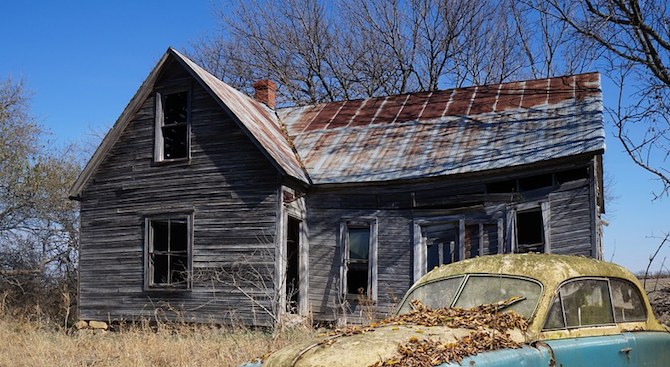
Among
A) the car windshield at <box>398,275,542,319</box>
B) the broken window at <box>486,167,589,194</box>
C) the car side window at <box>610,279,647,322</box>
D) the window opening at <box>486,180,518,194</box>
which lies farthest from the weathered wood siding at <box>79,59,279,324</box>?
the car side window at <box>610,279,647,322</box>

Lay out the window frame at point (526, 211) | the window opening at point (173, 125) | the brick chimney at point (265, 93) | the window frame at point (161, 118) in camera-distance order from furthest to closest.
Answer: the brick chimney at point (265, 93) → the window opening at point (173, 125) → the window frame at point (161, 118) → the window frame at point (526, 211)

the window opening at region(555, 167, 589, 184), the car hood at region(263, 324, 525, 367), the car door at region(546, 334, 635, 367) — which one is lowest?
the car door at region(546, 334, 635, 367)

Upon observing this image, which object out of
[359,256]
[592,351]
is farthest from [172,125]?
[592,351]

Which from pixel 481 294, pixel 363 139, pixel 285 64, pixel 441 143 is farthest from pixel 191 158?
pixel 285 64

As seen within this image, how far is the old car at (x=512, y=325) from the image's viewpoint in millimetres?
4777

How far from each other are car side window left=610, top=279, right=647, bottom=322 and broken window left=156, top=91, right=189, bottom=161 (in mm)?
10773

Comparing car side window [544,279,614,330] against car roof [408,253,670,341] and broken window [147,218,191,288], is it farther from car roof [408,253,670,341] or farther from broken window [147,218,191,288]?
broken window [147,218,191,288]

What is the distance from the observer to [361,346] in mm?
4789

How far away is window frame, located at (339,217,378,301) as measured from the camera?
1395 centimetres

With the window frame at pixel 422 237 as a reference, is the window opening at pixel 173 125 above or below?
above

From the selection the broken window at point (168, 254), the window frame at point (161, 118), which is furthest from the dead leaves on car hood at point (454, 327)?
the window frame at point (161, 118)

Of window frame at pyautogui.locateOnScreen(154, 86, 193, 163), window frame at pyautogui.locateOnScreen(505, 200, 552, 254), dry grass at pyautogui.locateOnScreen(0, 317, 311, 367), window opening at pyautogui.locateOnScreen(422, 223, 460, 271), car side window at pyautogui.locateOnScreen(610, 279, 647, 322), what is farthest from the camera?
window frame at pyautogui.locateOnScreen(154, 86, 193, 163)

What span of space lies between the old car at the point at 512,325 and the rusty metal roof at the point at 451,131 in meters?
6.58

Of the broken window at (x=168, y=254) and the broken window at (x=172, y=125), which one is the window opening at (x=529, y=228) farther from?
the broken window at (x=172, y=125)
